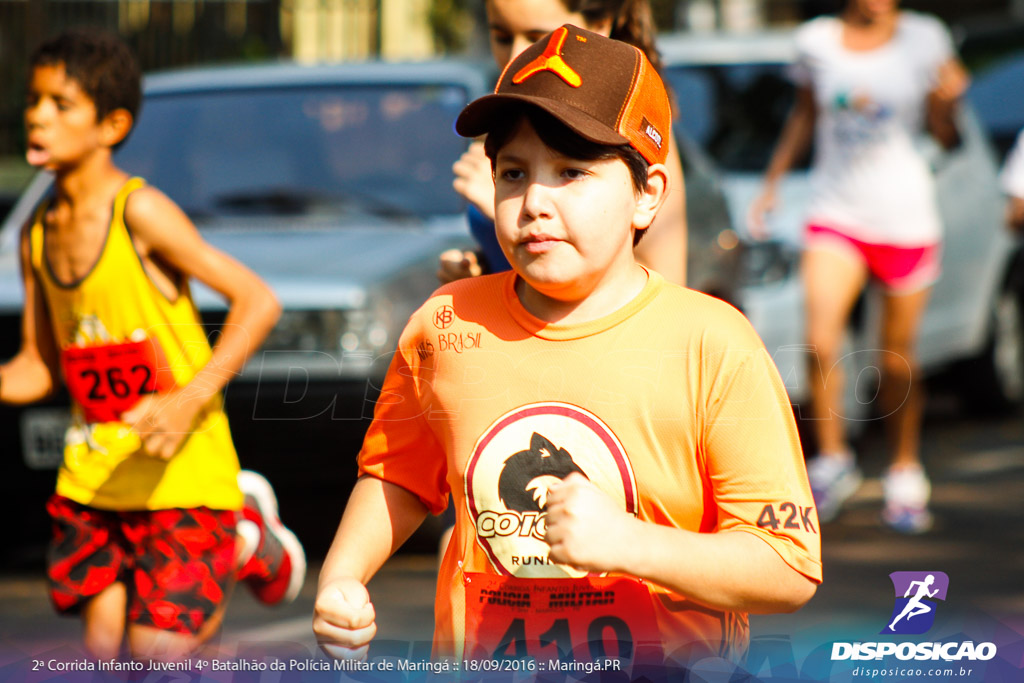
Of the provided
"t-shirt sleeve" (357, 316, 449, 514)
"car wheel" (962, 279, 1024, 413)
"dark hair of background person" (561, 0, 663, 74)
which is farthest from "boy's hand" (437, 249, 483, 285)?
"car wheel" (962, 279, 1024, 413)

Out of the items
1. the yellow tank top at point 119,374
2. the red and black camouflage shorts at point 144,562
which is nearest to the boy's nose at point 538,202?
the yellow tank top at point 119,374

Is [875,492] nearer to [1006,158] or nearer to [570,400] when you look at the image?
[1006,158]

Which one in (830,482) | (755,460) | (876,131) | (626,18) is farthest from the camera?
(876,131)

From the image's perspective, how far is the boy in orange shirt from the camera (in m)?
1.99

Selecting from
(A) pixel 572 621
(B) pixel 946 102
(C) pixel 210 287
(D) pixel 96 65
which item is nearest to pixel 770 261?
(B) pixel 946 102

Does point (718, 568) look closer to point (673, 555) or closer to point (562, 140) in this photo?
point (673, 555)

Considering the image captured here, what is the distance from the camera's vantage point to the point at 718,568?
6.29 ft

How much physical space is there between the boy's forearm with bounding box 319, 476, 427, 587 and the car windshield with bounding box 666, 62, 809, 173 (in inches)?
220

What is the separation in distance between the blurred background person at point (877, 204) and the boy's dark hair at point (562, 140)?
4154 millimetres

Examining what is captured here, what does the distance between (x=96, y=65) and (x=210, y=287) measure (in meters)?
0.60

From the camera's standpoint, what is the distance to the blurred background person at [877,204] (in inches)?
244

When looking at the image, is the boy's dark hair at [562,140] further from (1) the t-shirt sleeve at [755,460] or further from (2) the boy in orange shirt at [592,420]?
(1) the t-shirt sleeve at [755,460]

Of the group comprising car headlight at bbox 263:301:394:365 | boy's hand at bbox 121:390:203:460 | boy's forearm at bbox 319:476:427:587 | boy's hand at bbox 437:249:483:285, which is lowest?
car headlight at bbox 263:301:394:365

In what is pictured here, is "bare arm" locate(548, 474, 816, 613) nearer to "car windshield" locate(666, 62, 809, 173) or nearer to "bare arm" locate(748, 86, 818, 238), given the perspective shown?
"bare arm" locate(748, 86, 818, 238)
